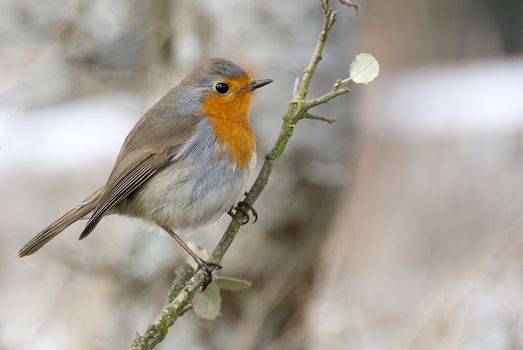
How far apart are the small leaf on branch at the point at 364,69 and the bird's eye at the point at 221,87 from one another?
3.97ft

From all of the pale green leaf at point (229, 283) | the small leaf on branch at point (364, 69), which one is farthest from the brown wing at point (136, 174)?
the small leaf on branch at point (364, 69)

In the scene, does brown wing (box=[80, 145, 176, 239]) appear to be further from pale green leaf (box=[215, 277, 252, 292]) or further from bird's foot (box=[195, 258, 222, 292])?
pale green leaf (box=[215, 277, 252, 292])

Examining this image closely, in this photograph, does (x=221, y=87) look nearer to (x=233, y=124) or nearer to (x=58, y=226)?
(x=233, y=124)

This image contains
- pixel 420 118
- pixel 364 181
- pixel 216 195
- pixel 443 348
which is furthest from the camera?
pixel 420 118

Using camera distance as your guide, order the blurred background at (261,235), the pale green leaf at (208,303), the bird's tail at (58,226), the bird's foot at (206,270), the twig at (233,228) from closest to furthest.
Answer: the twig at (233,228), the pale green leaf at (208,303), the bird's foot at (206,270), the bird's tail at (58,226), the blurred background at (261,235)

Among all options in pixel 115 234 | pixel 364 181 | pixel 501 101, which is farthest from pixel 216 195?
pixel 501 101

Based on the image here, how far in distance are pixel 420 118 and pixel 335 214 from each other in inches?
139

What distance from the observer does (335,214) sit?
4.85 metres

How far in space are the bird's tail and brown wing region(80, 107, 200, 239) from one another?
11 cm

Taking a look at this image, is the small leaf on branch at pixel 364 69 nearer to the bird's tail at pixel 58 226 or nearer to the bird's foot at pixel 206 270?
the bird's foot at pixel 206 270

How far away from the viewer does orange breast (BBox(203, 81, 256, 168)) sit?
2.94 m

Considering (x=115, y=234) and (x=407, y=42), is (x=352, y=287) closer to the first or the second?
(x=115, y=234)

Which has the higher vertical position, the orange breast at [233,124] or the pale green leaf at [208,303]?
the orange breast at [233,124]

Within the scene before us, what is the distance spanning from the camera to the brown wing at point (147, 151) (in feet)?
10.1
